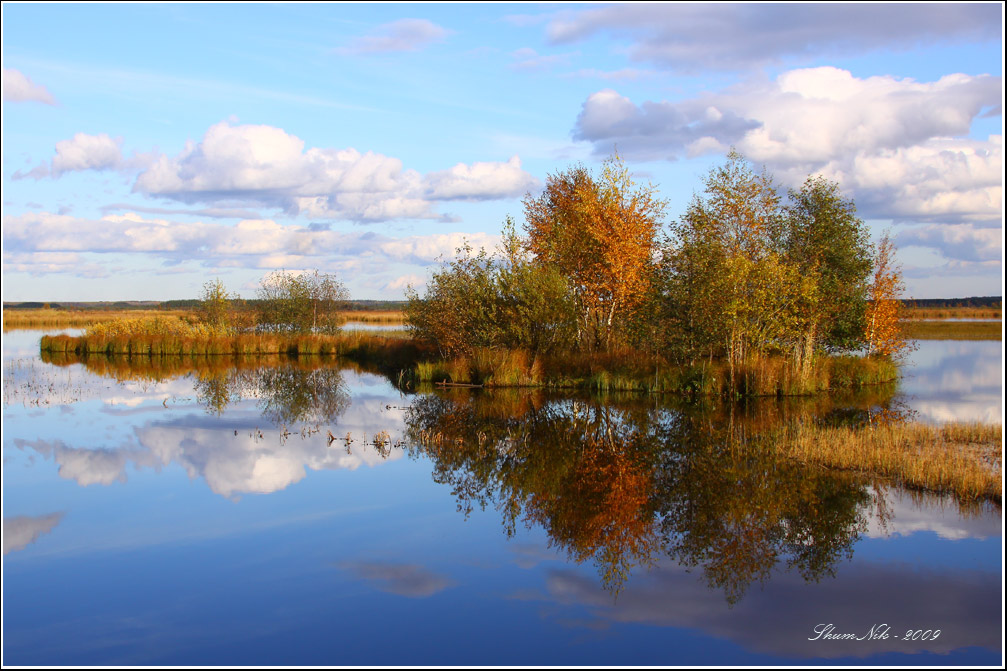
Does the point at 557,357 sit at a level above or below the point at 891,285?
below

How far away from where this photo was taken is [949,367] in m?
35.8

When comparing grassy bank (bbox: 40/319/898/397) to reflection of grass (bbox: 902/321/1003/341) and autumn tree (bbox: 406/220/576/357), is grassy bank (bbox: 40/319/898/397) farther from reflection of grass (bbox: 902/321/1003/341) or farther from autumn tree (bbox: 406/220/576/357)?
reflection of grass (bbox: 902/321/1003/341)

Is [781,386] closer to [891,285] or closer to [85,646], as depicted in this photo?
[891,285]

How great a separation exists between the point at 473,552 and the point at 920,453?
26.9ft

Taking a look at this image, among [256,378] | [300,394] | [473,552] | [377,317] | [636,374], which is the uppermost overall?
[377,317]

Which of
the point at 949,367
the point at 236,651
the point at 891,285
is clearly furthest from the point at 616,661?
the point at 949,367

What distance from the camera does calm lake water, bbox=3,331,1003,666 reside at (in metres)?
6.99

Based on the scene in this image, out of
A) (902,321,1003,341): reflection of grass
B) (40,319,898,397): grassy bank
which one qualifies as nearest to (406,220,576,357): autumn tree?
(40,319,898,397): grassy bank

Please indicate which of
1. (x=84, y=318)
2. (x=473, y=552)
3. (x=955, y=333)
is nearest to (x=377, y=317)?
(x=84, y=318)

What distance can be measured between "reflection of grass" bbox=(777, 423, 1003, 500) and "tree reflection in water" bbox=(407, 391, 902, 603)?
0.57m

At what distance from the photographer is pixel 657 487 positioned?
1233 cm

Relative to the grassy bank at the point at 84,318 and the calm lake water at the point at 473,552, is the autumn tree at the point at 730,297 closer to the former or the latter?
the calm lake water at the point at 473,552

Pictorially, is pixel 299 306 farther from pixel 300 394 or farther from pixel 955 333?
pixel 955 333

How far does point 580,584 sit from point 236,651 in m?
3.44
